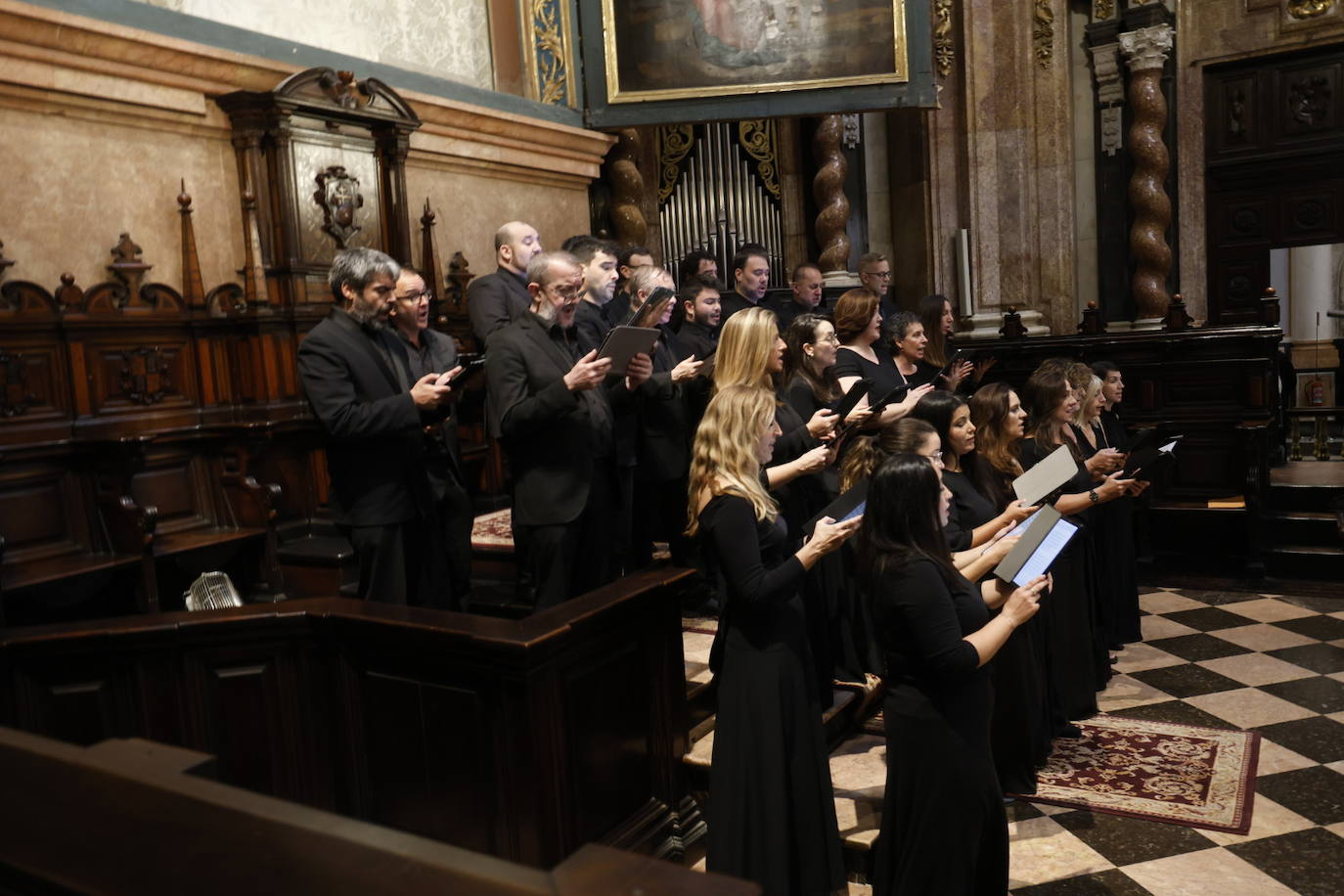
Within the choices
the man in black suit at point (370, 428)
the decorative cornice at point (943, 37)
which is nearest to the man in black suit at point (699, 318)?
the man in black suit at point (370, 428)

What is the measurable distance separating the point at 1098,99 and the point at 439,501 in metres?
7.80

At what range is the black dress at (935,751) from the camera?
8.25ft

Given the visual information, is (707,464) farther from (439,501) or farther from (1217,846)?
(1217,846)

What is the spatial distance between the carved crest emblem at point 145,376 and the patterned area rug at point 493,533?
142cm

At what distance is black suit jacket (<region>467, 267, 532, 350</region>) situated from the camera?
14.5 feet

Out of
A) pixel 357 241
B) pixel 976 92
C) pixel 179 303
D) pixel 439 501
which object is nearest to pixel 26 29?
pixel 179 303

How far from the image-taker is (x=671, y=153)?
9156 millimetres

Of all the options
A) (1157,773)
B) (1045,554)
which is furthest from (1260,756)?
(1045,554)

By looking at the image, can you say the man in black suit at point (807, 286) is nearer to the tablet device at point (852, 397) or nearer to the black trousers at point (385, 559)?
the tablet device at point (852, 397)

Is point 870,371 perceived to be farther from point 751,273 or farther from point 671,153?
point 671,153

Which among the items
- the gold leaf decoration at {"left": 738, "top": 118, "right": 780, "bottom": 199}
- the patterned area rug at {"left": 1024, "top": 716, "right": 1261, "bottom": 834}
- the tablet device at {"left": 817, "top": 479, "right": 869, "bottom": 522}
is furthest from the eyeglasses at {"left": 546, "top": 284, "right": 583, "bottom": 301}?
the gold leaf decoration at {"left": 738, "top": 118, "right": 780, "bottom": 199}

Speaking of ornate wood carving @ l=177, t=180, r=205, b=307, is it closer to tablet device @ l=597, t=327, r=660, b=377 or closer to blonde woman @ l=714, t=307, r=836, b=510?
tablet device @ l=597, t=327, r=660, b=377

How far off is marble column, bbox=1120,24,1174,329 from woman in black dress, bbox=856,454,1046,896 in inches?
280

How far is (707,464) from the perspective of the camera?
2.83 m
